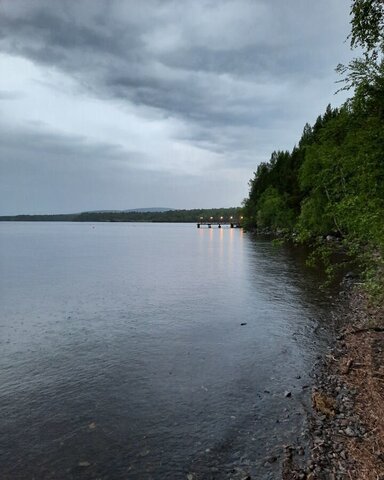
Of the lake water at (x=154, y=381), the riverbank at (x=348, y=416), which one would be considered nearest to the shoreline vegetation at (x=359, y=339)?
the riverbank at (x=348, y=416)

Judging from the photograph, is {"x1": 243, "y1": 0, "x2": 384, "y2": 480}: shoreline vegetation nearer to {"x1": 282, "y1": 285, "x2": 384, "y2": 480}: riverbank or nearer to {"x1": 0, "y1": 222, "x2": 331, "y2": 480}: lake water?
{"x1": 282, "y1": 285, "x2": 384, "y2": 480}: riverbank

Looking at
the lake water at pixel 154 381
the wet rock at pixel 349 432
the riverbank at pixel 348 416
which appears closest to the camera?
the riverbank at pixel 348 416

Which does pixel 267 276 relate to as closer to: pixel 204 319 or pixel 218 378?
pixel 204 319

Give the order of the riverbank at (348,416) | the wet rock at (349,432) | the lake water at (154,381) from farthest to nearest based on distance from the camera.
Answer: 1. the wet rock at (349,432)
2. the lake water at (154,381)
3. the riverbank at (348,416)

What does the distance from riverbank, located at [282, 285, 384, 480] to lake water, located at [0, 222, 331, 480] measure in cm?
66

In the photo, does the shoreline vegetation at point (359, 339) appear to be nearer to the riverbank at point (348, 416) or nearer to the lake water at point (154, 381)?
the riverbank at point (348, 416)

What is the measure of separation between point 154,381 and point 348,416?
7285 mm

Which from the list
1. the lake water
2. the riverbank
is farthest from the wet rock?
the lake water

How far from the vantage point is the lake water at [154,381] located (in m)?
9.52

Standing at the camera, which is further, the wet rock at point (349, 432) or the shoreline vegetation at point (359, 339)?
the wet rock at point (349, 432)

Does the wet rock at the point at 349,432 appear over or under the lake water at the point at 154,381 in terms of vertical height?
over

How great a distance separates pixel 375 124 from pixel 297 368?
35.9ft

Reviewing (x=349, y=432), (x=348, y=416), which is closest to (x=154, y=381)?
(x=348, y=416)

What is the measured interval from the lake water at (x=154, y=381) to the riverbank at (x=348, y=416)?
66cm
